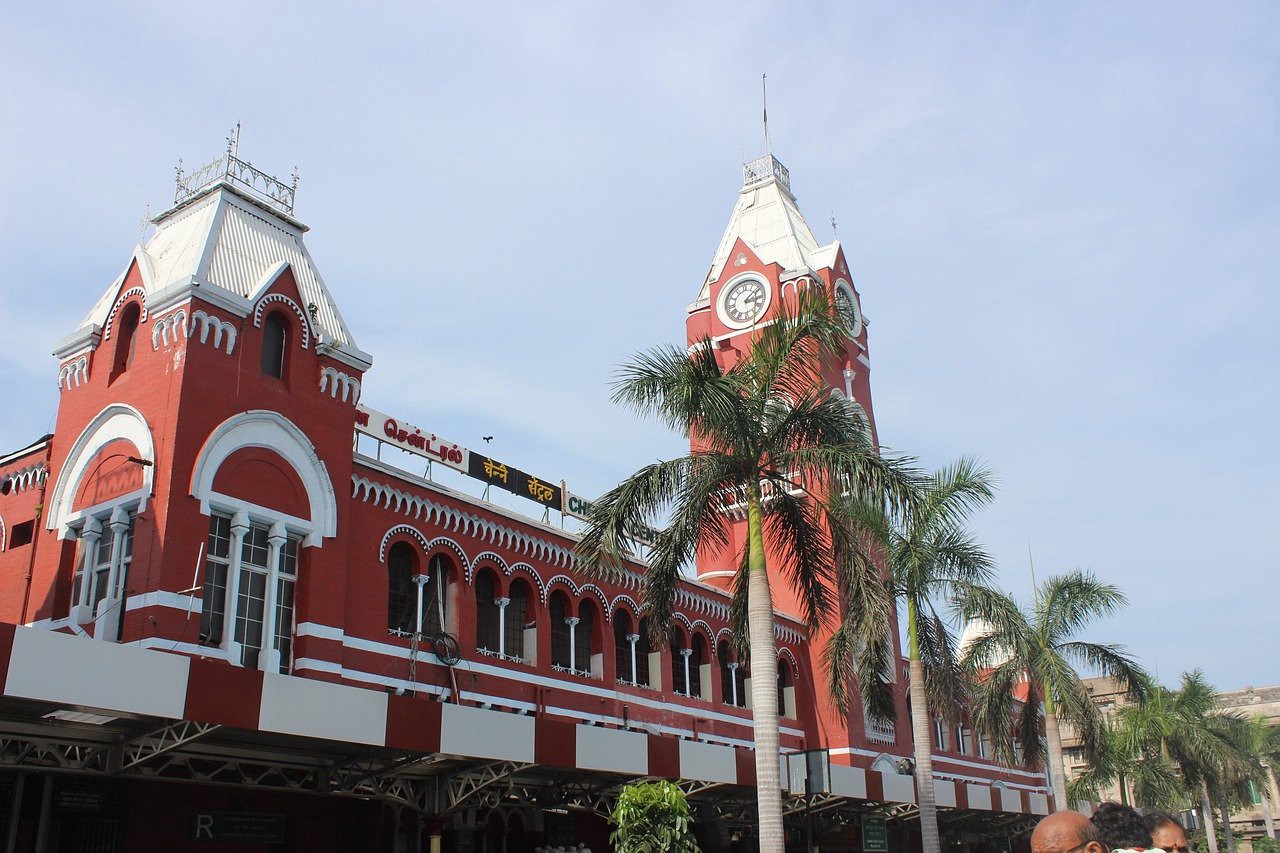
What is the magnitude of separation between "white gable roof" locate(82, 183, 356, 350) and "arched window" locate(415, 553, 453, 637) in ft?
18.1

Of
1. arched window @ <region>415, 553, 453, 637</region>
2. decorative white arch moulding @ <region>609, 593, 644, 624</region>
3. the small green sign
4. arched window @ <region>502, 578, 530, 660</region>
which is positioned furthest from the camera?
decorative white arch moulding @ <region>609, 593, 644, 624</region>

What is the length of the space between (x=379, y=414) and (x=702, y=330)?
2006 centimetres

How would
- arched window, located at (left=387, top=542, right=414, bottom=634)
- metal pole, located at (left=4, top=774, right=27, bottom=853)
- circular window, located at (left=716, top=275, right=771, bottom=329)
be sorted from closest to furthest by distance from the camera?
metal pole, located at (left=4, top=774, right=27, bottom=853) → arched window, located at (left=387, top=542, right=414, bottom=634) → circular window, located at (left=716, top=275, right=771, bottom=329)

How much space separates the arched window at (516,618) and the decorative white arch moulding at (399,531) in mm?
3110

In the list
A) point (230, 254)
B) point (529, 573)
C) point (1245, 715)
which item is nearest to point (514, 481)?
point (529, 573)

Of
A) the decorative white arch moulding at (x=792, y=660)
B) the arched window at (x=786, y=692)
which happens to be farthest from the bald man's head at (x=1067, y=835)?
the arched window at (x=786, y=692)

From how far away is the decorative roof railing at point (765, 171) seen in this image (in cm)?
4950

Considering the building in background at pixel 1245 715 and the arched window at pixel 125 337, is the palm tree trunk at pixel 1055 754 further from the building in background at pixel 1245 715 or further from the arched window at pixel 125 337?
the building in background at pixel 1245 715

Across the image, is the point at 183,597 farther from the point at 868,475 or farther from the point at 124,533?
the point at 868,475

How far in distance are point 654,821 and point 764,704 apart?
259 cm

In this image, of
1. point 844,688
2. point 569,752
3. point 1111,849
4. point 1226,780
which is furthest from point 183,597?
point 1226,780

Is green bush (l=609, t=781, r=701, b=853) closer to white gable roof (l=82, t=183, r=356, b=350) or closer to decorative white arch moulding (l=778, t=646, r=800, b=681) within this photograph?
white gable roof (l=82, t=183, r=356, b=350)

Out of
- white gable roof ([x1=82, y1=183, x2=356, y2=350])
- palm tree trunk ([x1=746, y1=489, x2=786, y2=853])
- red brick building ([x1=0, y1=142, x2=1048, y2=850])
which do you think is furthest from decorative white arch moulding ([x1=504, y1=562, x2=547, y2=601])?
palm tree trunk ([x1=746, y1=489, x2=786, y2=853])

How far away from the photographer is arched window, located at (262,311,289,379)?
81.3 feet
